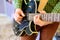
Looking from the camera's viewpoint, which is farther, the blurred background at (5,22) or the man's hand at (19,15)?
the blurred background at (5,22)

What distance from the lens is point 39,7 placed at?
79 centimetres

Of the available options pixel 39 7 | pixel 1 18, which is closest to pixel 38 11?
pixel 39 7

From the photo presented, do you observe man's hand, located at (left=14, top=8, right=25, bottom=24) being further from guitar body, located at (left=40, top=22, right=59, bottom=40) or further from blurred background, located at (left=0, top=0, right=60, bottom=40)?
blurred background, located at (left=0, top=0, right=60, bottom=40)

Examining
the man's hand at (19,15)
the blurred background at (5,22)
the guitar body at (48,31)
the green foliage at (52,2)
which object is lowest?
the blurred background at (5,22)

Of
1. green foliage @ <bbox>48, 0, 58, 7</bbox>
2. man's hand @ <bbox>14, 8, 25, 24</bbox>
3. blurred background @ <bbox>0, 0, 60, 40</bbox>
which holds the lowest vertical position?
blurred background @ <bbox>0, 0, 60, 40</bbox>

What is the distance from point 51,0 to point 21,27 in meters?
0.23

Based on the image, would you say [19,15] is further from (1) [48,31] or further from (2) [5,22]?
(2) [5,22]

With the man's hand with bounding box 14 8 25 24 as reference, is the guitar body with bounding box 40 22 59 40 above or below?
below

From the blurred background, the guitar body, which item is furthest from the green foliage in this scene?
the blurred background

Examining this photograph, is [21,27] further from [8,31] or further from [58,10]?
[8,31]

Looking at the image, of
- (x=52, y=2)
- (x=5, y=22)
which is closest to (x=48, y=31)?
(x=52, y=2)

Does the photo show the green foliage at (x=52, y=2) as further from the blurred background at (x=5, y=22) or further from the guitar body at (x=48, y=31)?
the blurred background at (x=5, y=22)

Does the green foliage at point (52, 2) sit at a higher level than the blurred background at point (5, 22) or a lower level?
higher

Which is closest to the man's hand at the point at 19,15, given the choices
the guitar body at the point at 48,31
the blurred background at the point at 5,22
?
the guitar body at the point at 48,31
